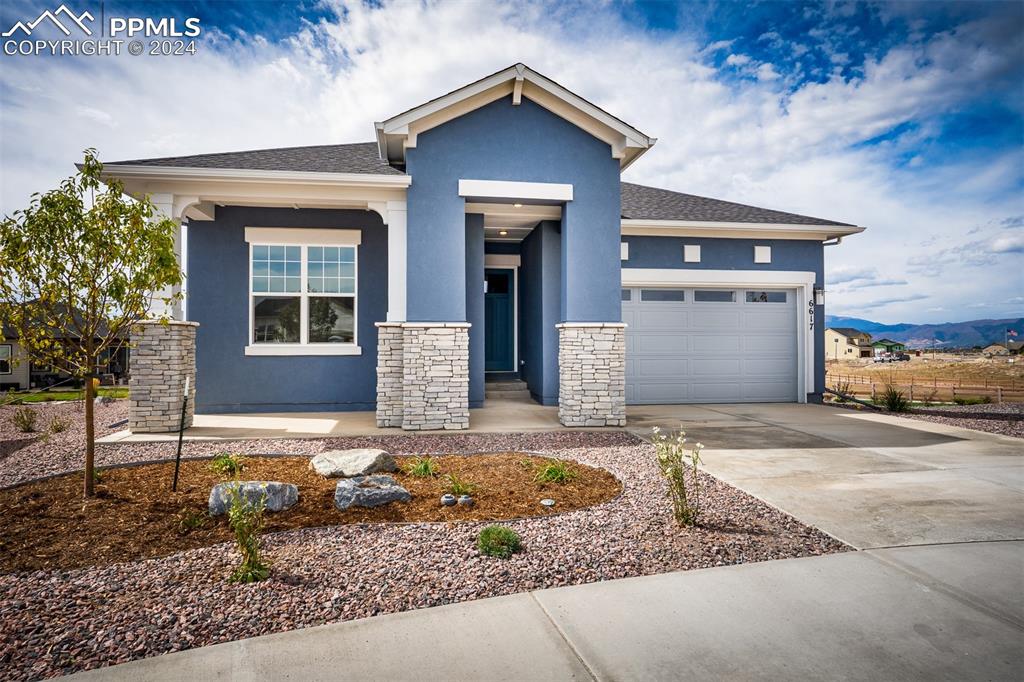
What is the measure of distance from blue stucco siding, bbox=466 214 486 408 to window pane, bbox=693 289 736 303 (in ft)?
16.6

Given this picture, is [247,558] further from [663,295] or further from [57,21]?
[663,295]

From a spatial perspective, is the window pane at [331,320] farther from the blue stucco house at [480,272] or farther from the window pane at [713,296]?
the window pane at [713,296]

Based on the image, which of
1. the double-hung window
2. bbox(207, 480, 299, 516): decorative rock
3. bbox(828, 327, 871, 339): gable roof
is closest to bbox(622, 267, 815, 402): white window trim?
the double-hung window

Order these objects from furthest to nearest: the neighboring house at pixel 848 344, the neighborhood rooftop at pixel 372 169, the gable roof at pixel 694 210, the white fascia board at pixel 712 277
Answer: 1. the neighboring house at pixel 848 344
2. the gable roof at pixel 694 210
3. the white fascia board at pixel 712 277
4. the neighborhood rooftop at pixel 372 169

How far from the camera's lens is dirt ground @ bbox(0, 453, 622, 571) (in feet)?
11.4

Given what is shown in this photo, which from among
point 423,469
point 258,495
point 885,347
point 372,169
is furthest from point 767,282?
point 885,347

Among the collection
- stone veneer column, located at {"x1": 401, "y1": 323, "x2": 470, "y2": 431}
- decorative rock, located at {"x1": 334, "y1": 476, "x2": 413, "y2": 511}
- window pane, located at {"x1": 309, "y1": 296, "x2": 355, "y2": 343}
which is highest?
window pane, located at {"x1": 309, "y1": 296, "x2": 355, "y2": 343}

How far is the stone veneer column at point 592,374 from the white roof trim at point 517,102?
10.00 ft

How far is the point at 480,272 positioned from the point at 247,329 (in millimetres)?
4620

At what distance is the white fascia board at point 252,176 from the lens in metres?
7.77

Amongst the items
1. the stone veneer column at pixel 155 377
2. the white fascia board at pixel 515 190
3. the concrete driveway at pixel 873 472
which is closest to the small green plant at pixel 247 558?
the concrete driveway at pixel 873 472

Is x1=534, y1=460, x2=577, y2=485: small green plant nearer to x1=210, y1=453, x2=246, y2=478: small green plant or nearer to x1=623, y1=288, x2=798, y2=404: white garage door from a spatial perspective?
x1=210, y1=453, x2=246, y2=478: small green plant

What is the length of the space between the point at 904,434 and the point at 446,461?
278 inches

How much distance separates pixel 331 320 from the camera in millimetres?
10250
